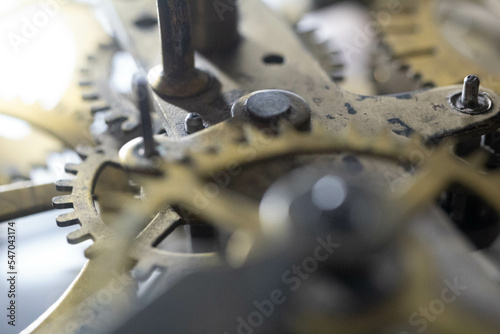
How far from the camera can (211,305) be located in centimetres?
55

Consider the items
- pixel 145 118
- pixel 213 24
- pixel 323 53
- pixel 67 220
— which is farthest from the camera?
pixel 323 53

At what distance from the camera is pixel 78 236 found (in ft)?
2.16

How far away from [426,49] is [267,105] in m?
0.47

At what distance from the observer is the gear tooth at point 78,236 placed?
0.66 m

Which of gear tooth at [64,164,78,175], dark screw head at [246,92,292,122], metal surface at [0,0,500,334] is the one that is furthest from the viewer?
gear tooth at [64,164,78,175]

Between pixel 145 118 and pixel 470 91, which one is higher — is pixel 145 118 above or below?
above

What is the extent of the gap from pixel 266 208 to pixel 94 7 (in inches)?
29.8

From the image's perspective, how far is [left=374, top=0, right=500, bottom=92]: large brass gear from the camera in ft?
3.15

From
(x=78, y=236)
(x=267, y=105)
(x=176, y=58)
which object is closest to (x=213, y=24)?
(x=176, y=58)

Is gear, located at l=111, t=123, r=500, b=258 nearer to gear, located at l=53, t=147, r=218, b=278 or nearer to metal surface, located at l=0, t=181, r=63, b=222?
gear, located at l=53, t=147, r=218, b=278

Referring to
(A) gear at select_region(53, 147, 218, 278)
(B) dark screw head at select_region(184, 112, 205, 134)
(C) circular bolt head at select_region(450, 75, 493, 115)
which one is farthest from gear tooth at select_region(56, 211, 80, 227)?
(C) circular bolt head at select_region(450, 75, 493, 115)

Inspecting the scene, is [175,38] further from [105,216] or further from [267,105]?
[105,216]

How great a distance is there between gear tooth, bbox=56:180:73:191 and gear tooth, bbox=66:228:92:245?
0.08 m

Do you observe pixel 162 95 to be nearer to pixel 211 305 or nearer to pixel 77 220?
pixel 77 220
